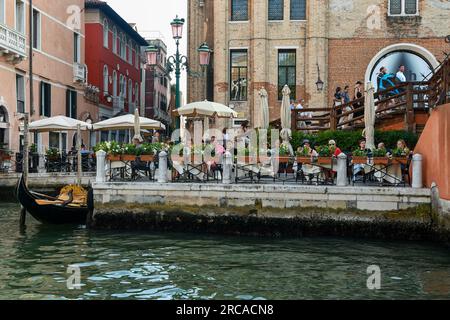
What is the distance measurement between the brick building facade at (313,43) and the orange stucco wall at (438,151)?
10707mm

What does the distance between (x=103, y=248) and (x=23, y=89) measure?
14982mm

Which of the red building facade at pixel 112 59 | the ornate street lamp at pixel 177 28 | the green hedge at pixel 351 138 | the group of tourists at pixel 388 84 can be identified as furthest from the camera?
the red building facade at pixel 112 59

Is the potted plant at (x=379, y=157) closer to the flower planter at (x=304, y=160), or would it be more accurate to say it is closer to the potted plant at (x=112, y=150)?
the flower planter at (x=304, y=160)

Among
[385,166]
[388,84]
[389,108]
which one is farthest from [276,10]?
[385,166]

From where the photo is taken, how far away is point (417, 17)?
23016 millimetres

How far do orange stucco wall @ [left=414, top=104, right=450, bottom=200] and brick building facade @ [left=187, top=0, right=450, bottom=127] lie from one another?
10707 millimetres

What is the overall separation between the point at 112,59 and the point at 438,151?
26345 mm

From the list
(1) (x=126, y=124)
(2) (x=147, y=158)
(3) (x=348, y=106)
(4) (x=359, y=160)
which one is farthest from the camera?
(1) (x=126, y=124)

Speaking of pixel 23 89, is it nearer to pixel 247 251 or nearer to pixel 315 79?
pixel 315 79

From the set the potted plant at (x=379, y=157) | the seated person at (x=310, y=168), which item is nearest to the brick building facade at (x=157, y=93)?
the seated person at (x=310, y=168)

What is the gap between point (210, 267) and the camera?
9945 mm

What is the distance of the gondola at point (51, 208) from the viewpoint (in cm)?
1439

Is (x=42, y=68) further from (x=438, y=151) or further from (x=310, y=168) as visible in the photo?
(x=438, y=151)

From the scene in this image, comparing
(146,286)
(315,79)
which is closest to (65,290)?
(146,286)
